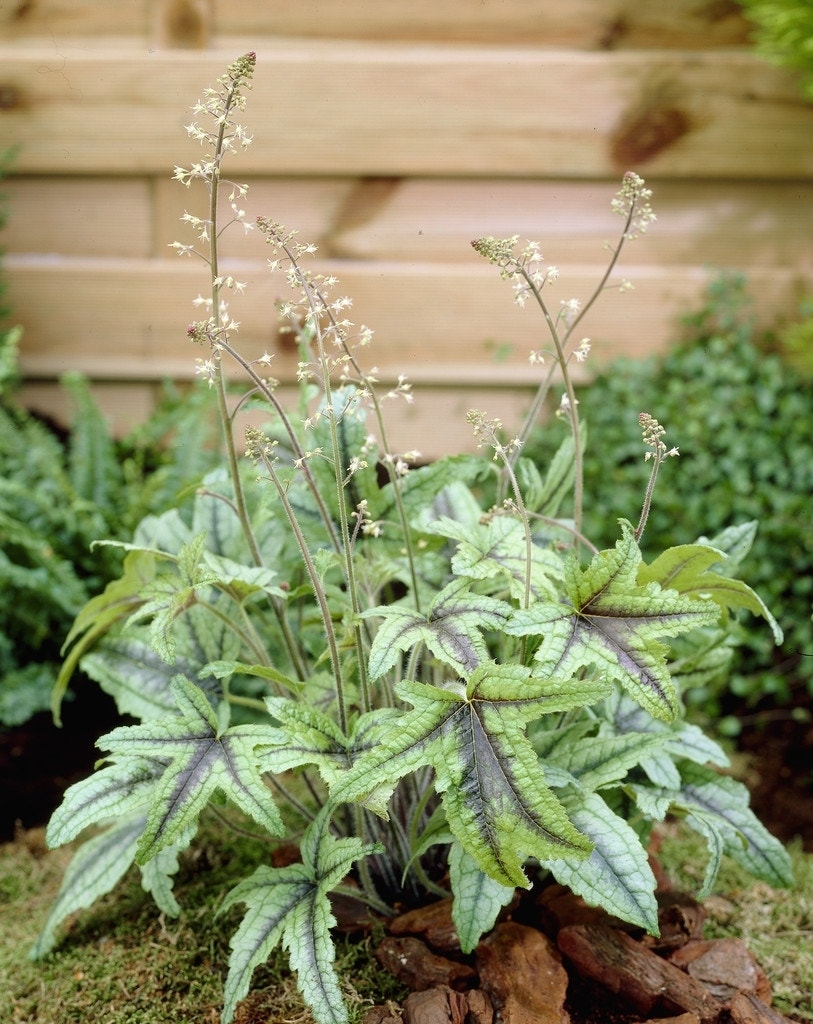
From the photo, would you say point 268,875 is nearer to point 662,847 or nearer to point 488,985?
point 488,985

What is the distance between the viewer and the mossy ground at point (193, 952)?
1.53m

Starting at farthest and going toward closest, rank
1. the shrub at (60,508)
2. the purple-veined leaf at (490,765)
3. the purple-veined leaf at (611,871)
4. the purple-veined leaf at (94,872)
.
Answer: the shrub at (60,508), the purple-veined leaf at (94,872), the purple-veined leaf at (611,871), the purple-veined leaf at (490,765)

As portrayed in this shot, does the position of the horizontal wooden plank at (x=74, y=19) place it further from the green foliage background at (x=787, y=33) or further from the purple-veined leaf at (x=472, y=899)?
the purple-veined leaf at (x=472, y=899)

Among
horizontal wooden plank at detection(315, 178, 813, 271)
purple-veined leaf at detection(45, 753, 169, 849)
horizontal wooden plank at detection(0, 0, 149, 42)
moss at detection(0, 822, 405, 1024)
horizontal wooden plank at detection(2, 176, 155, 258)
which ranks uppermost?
horizontal wooden plank at detection(0, 0, 149, 42)

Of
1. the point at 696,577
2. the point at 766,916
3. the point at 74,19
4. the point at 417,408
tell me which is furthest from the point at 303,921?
the point at 74,19

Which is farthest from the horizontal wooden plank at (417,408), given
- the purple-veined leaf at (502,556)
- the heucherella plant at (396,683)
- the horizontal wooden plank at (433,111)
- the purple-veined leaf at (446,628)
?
the purple-veined leaf at (446,628)

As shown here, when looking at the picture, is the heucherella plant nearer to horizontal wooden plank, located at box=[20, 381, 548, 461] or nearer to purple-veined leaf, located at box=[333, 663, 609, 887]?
purple-veined leaf, located at box=[333, 663, 609, 887]

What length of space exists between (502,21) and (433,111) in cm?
39

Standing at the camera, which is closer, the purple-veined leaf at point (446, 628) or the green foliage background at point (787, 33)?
the purple-veined leaf at point (446, 628)

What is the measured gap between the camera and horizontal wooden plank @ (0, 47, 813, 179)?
3.17 meters

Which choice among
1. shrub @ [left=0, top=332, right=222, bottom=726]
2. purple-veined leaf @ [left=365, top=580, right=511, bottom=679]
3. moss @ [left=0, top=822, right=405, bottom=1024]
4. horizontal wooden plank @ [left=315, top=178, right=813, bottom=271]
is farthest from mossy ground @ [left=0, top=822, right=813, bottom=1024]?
horizontal wooden plank @ [left=315, top=178, right=813, bottom=271]

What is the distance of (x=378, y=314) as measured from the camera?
335cm

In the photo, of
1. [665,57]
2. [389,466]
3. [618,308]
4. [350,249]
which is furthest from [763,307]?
[389,466]

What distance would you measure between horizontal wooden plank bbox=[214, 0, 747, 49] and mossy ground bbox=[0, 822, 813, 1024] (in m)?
2.62
